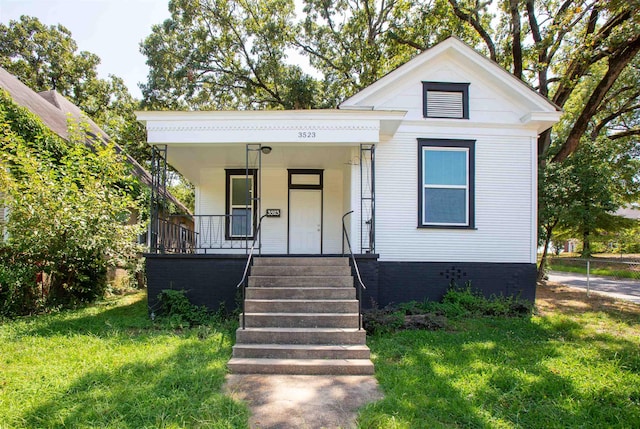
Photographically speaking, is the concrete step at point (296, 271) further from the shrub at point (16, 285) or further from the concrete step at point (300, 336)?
the shrub at point (16, 285)

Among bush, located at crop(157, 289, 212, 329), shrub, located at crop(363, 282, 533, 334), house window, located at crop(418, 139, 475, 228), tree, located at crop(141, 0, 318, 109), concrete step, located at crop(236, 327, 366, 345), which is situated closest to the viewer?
concrete step, located at crop(236, 327, 366, 345)

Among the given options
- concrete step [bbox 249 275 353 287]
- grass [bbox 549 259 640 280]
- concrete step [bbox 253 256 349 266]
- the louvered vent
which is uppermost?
the louvered vent

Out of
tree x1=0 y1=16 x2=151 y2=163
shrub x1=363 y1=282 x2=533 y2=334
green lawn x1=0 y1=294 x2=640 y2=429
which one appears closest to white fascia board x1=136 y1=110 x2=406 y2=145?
shrub x1=363 y1=282 x2=533 y2=334

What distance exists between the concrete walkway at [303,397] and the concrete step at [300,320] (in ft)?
3.75

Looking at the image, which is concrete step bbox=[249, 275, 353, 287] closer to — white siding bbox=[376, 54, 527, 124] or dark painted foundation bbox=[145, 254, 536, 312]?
dark painted foundation bbox=[145, 254, 536, 312]

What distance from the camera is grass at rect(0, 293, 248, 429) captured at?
129 inches

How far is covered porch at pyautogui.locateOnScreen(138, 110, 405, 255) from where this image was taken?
726 cm

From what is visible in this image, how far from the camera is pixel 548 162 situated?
12000mm

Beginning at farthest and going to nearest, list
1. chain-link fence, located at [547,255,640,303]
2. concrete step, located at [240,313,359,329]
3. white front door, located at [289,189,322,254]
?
chain-link fence, located at [547,255,640,303], white front door, located at [289,189,322,254], concrete step, located at [240,313,359,329]

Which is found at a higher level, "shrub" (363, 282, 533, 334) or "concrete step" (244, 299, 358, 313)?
"concrete step" (244, 299, 358, 313)

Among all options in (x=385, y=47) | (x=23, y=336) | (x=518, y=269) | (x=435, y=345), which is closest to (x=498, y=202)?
(x=518, y=269)

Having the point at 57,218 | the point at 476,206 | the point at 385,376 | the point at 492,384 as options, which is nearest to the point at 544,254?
the point at 476,206

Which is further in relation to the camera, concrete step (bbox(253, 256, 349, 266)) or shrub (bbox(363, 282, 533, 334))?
concrete step (bbox(253, 256, 349, 266))

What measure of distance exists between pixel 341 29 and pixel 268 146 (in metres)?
12.6
